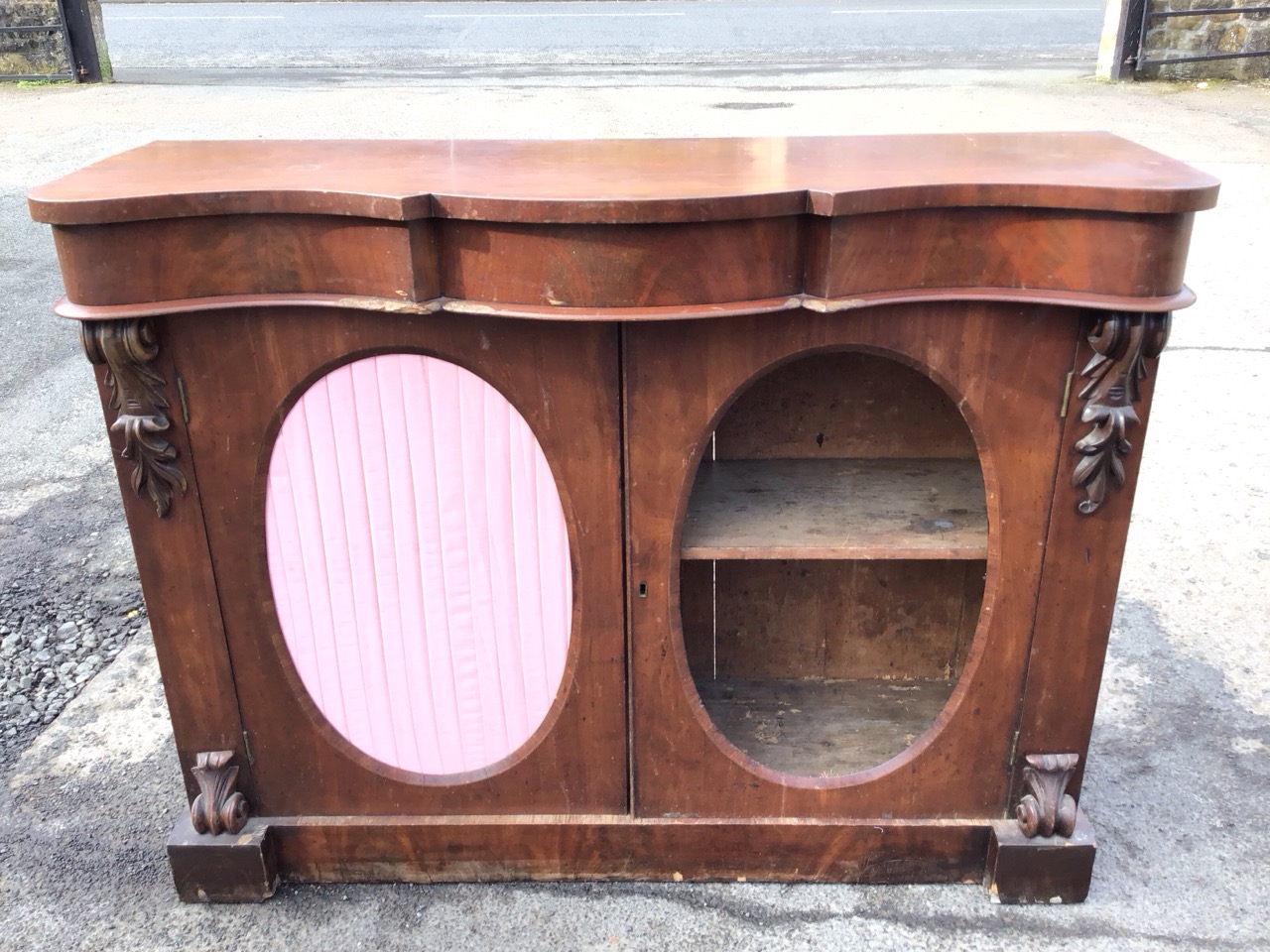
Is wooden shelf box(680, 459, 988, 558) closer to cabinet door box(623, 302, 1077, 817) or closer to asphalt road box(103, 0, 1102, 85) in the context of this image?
cabinet door box(623, 302, 1077, 817)

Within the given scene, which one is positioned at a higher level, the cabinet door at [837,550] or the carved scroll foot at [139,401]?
the carved scroll foot at [139,401]

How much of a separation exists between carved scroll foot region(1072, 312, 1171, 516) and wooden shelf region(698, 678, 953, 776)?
0.61 metres

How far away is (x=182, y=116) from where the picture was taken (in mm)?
7785

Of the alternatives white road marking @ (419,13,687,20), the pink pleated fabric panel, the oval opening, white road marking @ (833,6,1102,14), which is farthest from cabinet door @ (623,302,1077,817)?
white road marking @ (833,6,1102,14)

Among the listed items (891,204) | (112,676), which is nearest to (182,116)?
(112,676)

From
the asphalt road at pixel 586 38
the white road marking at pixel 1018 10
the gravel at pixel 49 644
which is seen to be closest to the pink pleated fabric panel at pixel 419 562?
the gravel at pixel 49 644

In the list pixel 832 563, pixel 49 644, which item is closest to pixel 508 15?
pixel 49 644

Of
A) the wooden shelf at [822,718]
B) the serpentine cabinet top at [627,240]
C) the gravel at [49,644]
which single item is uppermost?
the serpentine cabinet top at [627,240]

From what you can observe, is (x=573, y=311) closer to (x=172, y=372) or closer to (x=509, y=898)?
(x=172, y=372)

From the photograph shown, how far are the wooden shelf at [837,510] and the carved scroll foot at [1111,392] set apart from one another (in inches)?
8.0

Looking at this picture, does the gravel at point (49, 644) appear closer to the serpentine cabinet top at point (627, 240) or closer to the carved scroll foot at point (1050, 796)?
the serpentine cabinet top at point (627, 240)

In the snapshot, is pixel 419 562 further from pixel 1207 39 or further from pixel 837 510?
pixel 1207 39

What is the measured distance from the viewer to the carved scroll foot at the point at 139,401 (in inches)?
59.4

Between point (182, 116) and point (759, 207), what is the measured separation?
300 inches
